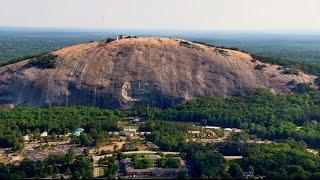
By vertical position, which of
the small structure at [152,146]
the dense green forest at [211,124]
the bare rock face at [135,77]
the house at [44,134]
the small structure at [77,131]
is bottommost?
the house at [44,134]

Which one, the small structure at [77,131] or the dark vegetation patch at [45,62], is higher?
the dark vegetation patch at [45,62]

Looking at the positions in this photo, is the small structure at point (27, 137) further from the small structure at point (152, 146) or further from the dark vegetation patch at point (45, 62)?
the dark vegetation patch at point (45, 62)

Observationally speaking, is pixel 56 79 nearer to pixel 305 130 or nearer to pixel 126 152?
pixel 126 152

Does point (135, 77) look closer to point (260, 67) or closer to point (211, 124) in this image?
point (211, 124)

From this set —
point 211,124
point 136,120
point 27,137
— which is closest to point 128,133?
point 136,120

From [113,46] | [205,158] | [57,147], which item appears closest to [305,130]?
[205,158]

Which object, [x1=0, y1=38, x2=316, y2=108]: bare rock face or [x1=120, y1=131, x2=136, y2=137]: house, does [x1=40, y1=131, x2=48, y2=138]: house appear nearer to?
[x1=120, y1=131, x2=136, y2=137]: house

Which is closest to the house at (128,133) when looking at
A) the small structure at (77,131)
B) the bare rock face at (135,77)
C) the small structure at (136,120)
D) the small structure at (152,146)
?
the small structure at (152,146)

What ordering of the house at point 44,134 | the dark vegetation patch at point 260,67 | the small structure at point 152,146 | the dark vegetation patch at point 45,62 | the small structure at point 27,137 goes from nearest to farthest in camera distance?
the small structure at point 152,146, the small structure at point 27,137, the house at point 44,134, the dark vegetation patch at point 45,62, the dark vegetation patch at point 260,67
